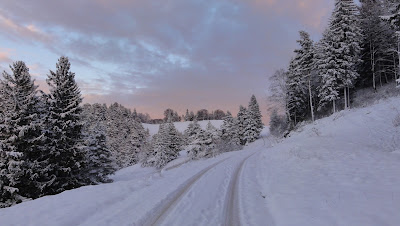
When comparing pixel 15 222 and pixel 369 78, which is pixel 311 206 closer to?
pixel 15 222

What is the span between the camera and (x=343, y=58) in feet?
99.6

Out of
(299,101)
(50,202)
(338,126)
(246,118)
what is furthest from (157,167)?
(50,202)

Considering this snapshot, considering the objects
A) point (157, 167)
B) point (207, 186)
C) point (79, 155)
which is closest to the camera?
point (207, 186)

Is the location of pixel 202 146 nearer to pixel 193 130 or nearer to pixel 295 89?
pixel 193 130

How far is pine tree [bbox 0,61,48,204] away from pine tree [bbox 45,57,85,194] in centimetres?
95

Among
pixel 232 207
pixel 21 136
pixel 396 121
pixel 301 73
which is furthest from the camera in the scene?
pixel 301 73

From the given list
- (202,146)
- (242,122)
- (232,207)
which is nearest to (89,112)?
(202,146)

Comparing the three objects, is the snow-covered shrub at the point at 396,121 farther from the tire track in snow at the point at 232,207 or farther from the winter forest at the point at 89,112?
the tire track in snow at the point at 232,207

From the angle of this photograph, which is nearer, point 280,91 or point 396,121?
point 396,121

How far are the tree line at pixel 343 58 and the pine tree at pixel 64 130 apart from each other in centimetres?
→ 3116

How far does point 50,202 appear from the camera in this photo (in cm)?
878

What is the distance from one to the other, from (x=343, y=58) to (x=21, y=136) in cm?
3790

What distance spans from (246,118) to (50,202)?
182 ft

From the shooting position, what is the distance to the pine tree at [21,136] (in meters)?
16.0
